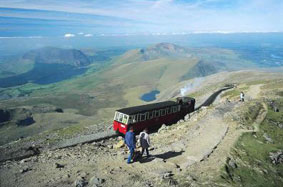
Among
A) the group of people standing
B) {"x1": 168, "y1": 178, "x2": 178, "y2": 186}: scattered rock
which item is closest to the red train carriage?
the group of people standing

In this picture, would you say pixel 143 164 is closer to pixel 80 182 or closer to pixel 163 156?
pixel 163 156

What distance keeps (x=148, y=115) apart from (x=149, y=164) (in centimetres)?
1424

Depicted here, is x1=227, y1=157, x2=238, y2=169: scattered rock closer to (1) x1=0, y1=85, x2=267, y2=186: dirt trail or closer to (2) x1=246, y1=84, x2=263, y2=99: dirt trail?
(1) x1=0, y1=85, x2=267, y2=186: dirt trail

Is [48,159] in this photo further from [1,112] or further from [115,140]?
[1,112]

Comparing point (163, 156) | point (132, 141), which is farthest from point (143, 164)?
point (163, 156)

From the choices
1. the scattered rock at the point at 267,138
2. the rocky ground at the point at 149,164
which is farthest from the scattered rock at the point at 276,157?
the scattered rock at the point at 267,138

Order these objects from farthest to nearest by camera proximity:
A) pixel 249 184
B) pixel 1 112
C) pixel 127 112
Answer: pixel 1 112, pixel 127 112, pixel 249 184

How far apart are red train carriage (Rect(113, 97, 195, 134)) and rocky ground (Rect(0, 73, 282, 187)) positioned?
385cm

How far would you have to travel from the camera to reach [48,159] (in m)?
23.5

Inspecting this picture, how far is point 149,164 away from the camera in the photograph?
21.2m

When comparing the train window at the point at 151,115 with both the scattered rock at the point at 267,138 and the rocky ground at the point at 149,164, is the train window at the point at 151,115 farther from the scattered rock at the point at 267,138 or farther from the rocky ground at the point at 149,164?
the scattered rock at the point at 267,138

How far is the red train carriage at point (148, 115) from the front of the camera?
32781 mm

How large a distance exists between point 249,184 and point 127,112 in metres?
17.4

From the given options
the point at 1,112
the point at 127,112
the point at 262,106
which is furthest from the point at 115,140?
the point at 1,112
